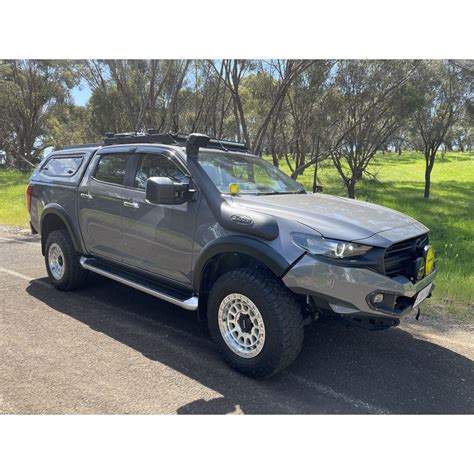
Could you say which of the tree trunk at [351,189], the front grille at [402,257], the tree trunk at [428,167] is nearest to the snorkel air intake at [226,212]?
the front grille at [402,257]

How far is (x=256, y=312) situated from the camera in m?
3.32

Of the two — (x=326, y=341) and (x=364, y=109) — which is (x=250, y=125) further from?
(x=326, y=341)

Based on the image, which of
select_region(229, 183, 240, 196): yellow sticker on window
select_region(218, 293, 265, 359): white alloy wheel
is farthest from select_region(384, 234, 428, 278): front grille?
select_region(229, 183, 240, 196): yellow sticker on window

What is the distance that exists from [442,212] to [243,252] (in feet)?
50.0

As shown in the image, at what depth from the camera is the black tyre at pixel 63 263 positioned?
5242mm

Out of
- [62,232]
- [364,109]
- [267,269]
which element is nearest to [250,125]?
[364,109]

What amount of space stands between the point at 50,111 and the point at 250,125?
18078 millimetres

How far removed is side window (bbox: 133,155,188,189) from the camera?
4.07m

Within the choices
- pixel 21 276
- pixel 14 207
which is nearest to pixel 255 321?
pixel 21 276

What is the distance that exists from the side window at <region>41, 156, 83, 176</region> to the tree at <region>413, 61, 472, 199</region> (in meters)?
15.3

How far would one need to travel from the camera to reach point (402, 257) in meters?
3.35

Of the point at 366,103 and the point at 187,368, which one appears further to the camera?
the point at 366,103

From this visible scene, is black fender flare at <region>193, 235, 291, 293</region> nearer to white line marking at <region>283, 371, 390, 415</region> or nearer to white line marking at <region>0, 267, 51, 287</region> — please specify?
white line marking at <region>283, 371, 390, 415</region>

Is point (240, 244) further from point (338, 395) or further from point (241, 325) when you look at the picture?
point (338, 395)
